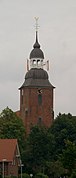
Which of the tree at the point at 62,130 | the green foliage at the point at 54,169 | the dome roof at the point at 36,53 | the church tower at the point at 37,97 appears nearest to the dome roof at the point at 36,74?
the church tower at the point at 37,97

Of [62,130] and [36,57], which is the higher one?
[36,57]

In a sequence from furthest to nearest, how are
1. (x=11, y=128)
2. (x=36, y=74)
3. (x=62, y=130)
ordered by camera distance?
(x=36, y=74) < (x=62, y=130) < (x=11, y=128)

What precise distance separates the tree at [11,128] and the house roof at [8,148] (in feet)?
30.9

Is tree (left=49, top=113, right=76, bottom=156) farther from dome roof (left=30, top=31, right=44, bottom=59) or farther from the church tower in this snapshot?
dome roof (left=30, top=31, right=44, bottom=59)

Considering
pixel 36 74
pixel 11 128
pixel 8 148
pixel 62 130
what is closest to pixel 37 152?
pixel 11 128

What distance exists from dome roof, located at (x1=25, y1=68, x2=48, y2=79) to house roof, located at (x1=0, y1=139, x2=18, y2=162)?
33.7 metres

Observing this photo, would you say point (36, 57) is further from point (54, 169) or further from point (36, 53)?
point (54, 169)

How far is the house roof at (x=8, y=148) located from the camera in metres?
108

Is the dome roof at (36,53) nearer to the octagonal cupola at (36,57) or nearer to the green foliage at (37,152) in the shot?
the octagonal cupola at (36,57)

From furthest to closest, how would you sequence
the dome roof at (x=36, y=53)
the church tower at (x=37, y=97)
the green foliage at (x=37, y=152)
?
the dome roof at (x=36, y=53), the church tower at (x=37, y=97), the green foliage at (x=37, y=152)

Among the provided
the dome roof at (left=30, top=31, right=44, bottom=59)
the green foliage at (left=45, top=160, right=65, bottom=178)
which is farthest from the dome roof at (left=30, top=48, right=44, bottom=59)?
the green foliage at (left=45, top=160, right=65, bottom=178)

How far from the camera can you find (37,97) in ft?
472

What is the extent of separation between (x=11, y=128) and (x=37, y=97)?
77.2 feet

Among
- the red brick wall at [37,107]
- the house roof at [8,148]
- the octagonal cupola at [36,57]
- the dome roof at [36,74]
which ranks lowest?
the house roof at [8,148]
